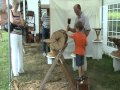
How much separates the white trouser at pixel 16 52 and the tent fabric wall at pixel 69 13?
194cm

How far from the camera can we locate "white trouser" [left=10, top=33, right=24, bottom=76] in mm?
7466

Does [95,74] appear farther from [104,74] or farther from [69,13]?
[69,13]

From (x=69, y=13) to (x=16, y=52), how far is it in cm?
285

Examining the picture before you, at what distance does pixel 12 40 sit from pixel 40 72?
1.37 meters

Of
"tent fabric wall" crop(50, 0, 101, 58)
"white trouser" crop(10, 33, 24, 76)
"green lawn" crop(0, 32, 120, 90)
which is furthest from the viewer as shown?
"tent fabric wall" crop(50, 0, 101, 58)

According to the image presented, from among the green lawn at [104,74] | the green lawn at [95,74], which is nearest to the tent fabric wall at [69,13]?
the green lawn at [95,74]

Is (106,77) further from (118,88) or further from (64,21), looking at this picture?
(64,21)

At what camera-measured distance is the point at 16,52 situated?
766 centimetres

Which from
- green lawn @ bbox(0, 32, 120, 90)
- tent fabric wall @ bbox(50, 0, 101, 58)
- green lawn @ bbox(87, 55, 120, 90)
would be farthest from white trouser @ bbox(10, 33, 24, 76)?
tent fabric wall @ bbox(50, 0, 101, 58)

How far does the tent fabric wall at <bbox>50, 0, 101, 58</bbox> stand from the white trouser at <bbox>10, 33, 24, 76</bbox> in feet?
6.36

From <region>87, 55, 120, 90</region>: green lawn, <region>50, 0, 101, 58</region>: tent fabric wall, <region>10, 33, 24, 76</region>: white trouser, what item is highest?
<region>50, 0, 101, 58</region>: tent fabric wall

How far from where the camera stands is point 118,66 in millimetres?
8461

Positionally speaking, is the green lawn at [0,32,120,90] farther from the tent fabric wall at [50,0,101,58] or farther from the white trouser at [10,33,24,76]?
the tent fabric wall at [50,0,101,58]

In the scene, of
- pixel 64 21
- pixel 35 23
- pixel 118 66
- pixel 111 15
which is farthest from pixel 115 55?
pixel 35 23
